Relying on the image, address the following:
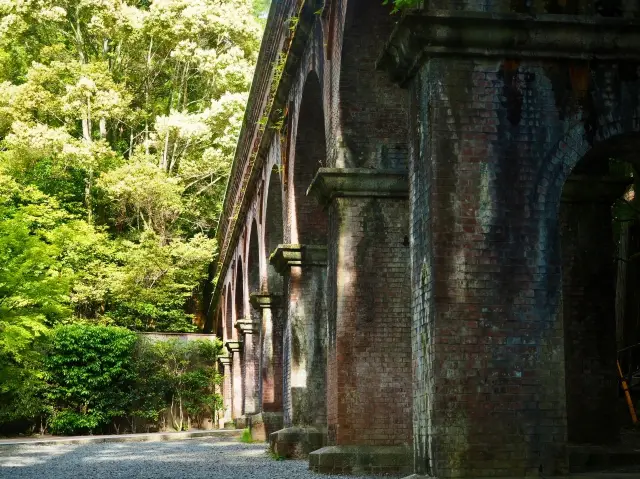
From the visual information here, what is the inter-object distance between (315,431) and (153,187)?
20955 mm

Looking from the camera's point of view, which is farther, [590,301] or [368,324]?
[368,324]

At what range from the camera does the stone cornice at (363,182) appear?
11406mm

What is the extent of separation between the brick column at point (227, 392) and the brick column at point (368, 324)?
2143cm

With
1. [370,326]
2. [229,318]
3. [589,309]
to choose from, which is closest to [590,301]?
[589,309]

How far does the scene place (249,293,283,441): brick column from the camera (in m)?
20.5

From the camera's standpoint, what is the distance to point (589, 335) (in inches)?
399

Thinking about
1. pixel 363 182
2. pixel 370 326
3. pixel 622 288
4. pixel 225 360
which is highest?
pixel 363 182

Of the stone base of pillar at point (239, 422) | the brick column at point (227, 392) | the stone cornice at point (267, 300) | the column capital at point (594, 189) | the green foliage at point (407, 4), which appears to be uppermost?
the green foliage at point (407, 4)

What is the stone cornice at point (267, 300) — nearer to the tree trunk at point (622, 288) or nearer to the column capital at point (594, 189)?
the tree trunk at point (622, 288)

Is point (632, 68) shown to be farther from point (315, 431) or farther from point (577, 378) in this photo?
point (315, 431)

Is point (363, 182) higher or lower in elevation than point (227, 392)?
higher

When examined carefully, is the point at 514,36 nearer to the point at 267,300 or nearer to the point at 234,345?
the point at 267,300

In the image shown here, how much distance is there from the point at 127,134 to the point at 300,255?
1074 inches

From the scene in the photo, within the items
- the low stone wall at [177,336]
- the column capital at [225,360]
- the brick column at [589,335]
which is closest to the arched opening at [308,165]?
the brick column at [589,335]
